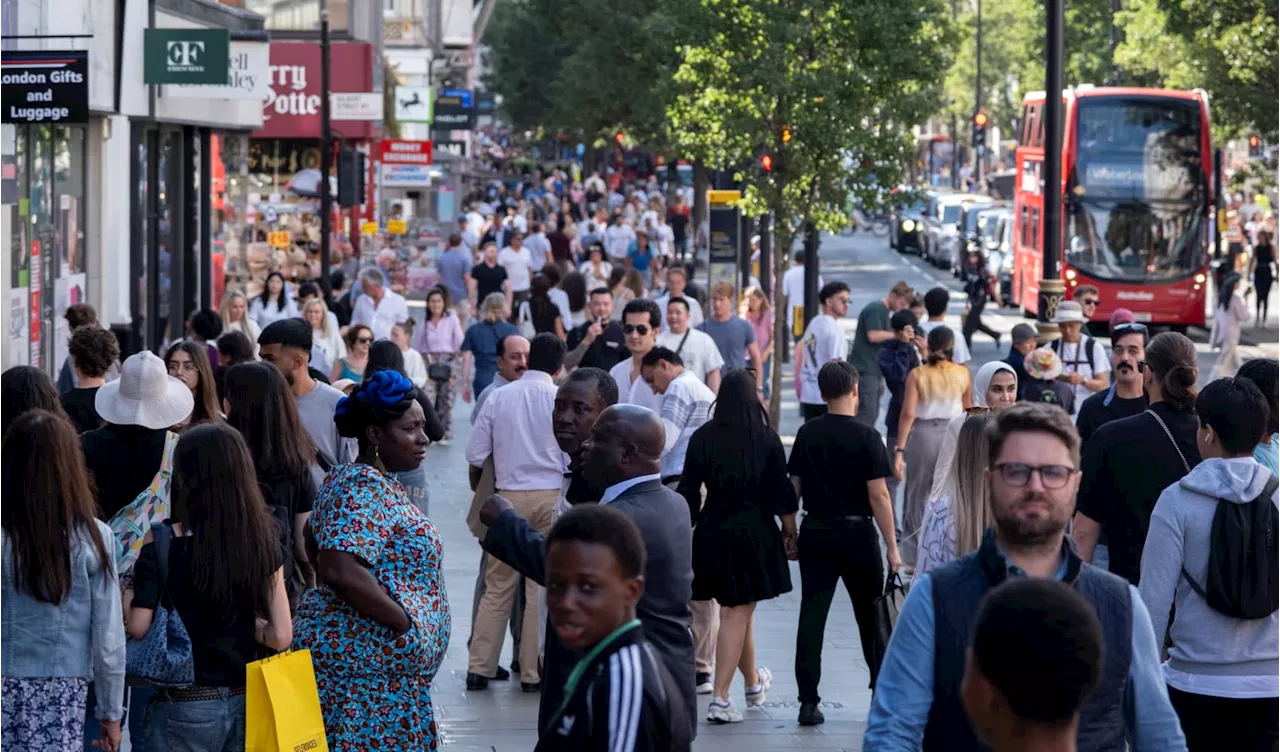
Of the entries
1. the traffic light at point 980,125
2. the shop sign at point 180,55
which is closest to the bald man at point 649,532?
the shop sign at point 180,55

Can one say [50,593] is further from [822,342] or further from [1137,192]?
[1137,192]

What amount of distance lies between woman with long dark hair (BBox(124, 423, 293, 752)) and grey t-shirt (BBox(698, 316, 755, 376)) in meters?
10.6

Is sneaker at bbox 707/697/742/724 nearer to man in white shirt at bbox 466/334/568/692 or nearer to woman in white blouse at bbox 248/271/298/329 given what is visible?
man in white shirt at bbox 466/334/568/692

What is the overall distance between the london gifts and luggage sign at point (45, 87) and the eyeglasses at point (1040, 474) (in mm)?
11601

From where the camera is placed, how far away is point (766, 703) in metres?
9.89

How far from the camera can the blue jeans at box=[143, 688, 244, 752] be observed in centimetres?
585

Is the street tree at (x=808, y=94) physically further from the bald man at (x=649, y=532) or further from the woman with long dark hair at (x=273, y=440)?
the bald man at (x=649, y=532)

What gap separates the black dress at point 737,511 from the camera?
8.99 m

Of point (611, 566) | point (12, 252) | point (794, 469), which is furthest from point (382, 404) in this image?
point (12, 252)

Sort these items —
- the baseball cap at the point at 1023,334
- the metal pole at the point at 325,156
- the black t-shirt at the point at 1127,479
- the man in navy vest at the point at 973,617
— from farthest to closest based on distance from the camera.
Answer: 1. the metal pole at the point at 325,156
2. the baseball cap at the point at 1023,334
3. the black t-shirt at the point at 1127,479
4. the man in navy vest at the point at 973,617

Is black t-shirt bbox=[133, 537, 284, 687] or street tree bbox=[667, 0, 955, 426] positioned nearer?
black t-shirt bbox=[133, 537, 284, 687]

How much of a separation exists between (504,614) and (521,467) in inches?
30.5

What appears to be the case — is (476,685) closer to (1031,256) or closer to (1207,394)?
(1207,394)

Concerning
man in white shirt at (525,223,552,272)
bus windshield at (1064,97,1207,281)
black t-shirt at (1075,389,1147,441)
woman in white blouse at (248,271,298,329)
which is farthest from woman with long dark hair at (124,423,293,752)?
bus windshield at (1064,97,1207,281)
